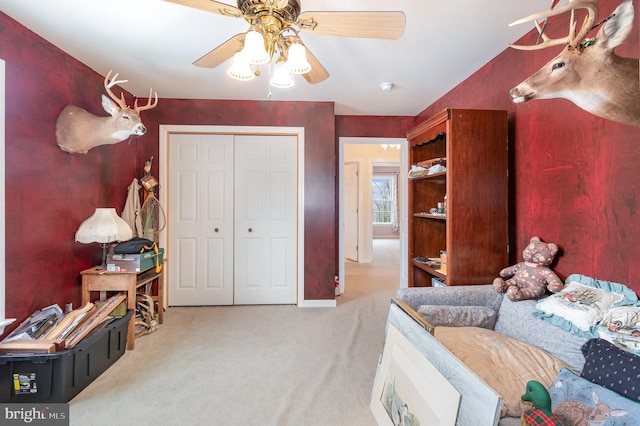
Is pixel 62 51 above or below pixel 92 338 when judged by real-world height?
above

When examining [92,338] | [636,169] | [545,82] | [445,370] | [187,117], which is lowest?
[92,338]

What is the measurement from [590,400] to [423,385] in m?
0.58

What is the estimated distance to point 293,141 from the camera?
3580mm

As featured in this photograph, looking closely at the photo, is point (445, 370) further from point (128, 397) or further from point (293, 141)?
point (293, 141)

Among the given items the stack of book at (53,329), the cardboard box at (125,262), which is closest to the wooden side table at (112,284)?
the cardboard box at (125,262)

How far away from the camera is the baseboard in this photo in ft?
11.5

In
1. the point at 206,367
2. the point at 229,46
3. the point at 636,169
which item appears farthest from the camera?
the point at 206,367

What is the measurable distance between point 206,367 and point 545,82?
278 centimetres

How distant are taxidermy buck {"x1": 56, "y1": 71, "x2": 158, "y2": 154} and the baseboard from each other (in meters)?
2.44

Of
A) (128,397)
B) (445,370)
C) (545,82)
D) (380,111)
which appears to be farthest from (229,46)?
(380,111)

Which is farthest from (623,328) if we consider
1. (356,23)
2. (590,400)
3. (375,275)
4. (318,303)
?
(375,275)

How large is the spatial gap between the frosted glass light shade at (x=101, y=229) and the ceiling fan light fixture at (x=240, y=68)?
1.70m

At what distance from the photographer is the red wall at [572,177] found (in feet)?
4.71

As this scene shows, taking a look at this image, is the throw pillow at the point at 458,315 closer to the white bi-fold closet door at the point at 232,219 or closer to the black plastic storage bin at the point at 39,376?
the white bi-fold closet door at the point at 232,219
